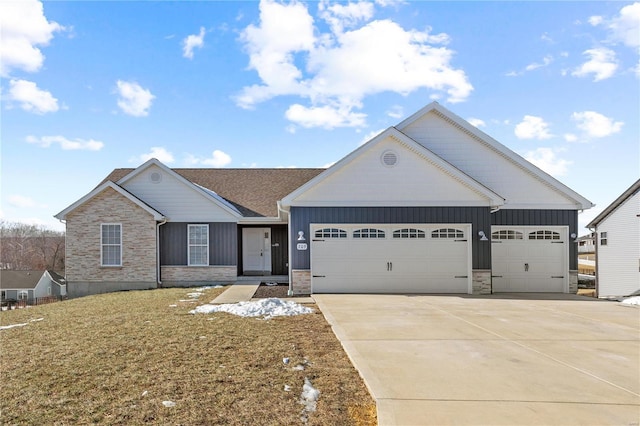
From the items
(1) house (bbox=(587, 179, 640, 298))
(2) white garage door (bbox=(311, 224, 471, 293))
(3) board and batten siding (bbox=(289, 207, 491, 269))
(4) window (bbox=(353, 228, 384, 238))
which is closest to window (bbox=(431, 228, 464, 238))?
(2) white garage door (bbox=(311, 224, 471, 293))

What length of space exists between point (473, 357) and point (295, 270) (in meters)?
8.29

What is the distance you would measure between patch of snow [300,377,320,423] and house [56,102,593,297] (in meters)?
8.84

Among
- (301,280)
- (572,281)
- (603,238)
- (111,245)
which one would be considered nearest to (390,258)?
(301,280)

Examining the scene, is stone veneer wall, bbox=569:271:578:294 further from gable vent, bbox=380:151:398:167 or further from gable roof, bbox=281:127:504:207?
gable vent, bbox=380:151:398:167

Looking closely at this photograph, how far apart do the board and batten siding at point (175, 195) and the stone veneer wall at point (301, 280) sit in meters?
5.04

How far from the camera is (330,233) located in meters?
14.1

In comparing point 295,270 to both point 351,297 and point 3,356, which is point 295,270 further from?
point 3,356

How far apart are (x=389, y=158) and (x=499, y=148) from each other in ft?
15.6

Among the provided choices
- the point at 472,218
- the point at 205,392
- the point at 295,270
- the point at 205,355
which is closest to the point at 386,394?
the point at 205,392

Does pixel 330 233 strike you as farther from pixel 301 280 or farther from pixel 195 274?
pixel 195 274

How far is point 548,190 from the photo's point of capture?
51.3ft

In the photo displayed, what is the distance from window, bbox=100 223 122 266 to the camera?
16875 mm

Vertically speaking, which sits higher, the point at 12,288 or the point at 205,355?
the point at 205,355

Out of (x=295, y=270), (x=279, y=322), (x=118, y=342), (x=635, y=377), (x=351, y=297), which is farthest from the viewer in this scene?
(x=295, y=270)
